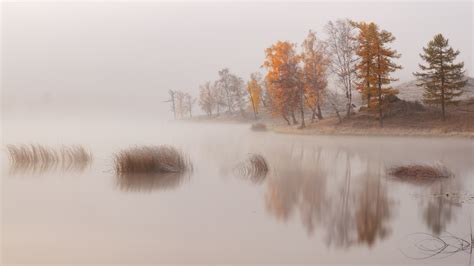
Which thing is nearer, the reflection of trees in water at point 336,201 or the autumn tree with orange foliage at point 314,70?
the reflection of trees in water at point 336,201

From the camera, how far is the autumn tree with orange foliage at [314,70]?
4159cm

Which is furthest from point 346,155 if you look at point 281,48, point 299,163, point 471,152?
point 281,48

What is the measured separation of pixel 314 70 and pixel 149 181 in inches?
1240

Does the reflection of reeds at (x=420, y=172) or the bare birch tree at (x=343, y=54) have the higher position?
the bare birch tree at (x=343, y=54)

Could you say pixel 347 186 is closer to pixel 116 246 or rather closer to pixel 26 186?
pixel 116 246

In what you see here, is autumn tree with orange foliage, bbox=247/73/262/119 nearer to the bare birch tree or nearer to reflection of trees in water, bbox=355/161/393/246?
the bare birch tree

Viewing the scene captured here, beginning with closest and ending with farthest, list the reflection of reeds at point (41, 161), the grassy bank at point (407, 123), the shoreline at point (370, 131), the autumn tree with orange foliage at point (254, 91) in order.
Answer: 1. the reflection of reeds at point (41, 161)
2. the shoreline at point (370, 131)
3. the grassy bank at point (407, 123)
4. the autumn tree with orange foliage at point (254, 91)

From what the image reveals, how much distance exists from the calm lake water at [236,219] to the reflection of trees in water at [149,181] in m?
0.06

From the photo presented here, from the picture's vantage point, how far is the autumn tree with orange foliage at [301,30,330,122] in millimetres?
41594

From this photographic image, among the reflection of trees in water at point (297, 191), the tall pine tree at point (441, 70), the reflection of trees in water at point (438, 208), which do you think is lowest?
the reflection of trees in water at point (438, 208)

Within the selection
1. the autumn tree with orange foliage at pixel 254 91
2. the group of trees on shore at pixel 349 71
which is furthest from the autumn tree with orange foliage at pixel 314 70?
the autumn tree with orange foliage at pixel 254 91

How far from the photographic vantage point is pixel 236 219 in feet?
29.9

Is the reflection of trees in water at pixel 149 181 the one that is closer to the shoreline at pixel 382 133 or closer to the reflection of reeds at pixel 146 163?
the reflection of reeds at pixel 146 163

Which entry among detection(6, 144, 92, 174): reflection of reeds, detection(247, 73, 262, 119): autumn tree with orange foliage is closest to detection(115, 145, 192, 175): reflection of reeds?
detection(6, 144, 92, 174): reflection of reeds
